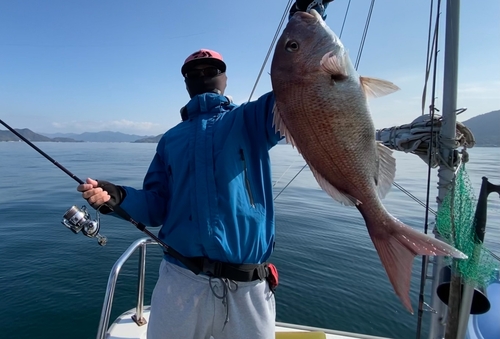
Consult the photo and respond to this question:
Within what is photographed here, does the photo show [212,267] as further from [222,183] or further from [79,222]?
[79,222]

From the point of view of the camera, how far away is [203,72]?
92.8 inches

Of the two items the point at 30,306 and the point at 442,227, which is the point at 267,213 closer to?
the point at 442,227

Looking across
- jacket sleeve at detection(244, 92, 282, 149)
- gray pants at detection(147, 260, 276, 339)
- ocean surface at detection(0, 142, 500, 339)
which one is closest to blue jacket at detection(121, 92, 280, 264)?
jacket sleeve at detection(244, 92, 282, 149)

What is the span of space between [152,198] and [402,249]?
70.5 inches

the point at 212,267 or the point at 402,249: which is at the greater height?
the point at 402,249

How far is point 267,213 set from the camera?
211 centimetres

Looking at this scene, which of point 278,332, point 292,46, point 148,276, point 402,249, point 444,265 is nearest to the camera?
point 402,249

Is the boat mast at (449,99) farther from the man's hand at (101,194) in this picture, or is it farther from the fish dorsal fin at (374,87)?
the man's hand at (101,194)

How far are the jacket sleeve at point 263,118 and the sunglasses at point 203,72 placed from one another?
54cm

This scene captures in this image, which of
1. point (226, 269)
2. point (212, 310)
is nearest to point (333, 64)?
point (226, 269)

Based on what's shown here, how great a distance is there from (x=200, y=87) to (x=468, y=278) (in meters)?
2.52

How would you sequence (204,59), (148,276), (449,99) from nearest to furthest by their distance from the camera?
1. (204,59)
2. (449,99)
3. (148,276)

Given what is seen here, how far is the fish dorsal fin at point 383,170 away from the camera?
4.79 feet

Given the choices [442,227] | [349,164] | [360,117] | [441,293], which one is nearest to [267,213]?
[349,164]
